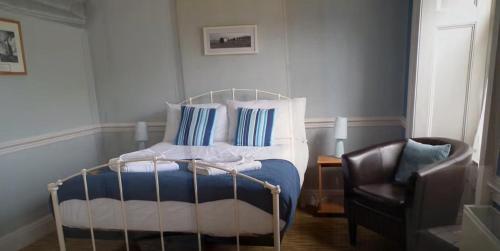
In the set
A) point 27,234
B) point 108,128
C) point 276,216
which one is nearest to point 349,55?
point 276,216

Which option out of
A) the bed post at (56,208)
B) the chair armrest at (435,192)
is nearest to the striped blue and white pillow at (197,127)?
the bed post at (56,208)

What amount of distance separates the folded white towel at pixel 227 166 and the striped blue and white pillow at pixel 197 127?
32.4 inches

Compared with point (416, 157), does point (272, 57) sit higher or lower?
higher

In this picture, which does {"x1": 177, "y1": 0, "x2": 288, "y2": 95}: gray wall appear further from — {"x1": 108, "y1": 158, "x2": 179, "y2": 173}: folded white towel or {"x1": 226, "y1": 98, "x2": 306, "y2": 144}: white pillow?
{"x1": 108, "y1": 158, "x2": 179, "y2": 173}: folded white towel

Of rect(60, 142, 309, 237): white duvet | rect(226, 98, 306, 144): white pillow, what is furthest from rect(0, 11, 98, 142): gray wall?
rect(226, 98, 306, 144): white pillow

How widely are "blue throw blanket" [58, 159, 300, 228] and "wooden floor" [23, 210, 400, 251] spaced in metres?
0.38

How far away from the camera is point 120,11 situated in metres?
3.53

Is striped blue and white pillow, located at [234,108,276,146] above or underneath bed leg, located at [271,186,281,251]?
above

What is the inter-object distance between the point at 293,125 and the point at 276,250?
1.59m

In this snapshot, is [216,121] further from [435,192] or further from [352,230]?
[435,192]

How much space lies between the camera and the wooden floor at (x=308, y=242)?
2.14m

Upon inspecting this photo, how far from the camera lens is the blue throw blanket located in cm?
177

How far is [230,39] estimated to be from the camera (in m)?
3.33

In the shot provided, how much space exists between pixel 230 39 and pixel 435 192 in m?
2.40
